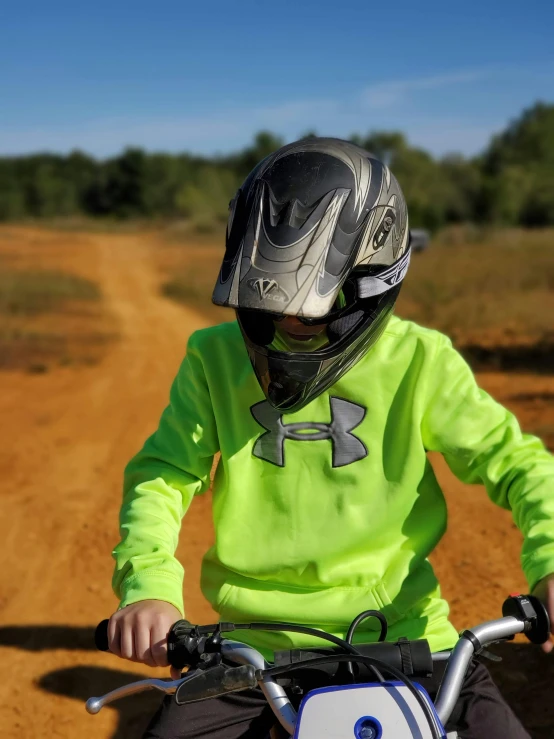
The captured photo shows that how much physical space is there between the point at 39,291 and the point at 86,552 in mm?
14599

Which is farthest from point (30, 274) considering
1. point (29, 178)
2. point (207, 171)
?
point (29, 178)

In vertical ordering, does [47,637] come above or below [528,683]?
below

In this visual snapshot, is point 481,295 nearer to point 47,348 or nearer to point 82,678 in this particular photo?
point 47,348

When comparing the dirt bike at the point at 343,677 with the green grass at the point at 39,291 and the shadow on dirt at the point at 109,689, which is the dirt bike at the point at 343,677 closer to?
the shadow on dirt at the point at 109,689

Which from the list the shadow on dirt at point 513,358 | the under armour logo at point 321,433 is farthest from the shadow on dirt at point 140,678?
the shadow on dirt at point 513,358

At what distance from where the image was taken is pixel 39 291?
18297 mm

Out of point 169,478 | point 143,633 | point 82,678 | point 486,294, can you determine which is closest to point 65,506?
point 82,678

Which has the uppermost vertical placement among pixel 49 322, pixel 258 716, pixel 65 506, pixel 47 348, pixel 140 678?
→ pixel 258 716

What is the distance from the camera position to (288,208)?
1.79 m

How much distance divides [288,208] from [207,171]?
70255 millimetres

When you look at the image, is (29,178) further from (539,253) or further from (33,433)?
(33,433)

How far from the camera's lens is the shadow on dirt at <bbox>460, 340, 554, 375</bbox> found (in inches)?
380

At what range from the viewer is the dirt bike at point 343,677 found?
4.62ft

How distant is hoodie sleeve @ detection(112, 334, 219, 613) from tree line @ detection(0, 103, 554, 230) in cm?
3771
